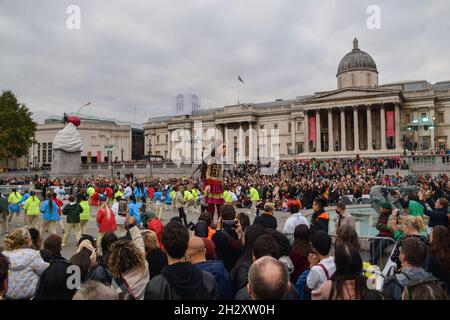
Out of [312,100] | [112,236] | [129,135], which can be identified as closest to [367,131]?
[312,100]

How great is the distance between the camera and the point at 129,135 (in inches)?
3602

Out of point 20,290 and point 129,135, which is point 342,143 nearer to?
point 129,135

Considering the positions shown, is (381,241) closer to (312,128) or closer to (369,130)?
(369,130)

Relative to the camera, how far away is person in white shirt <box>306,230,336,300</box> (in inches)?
157

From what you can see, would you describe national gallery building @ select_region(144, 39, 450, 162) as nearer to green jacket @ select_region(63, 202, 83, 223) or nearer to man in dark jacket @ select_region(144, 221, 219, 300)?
green jacket @ select_region(63, 202, 83, 223)

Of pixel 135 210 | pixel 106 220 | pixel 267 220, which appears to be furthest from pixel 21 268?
pixel 135 210

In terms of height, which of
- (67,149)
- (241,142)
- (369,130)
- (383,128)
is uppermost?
(383,128)

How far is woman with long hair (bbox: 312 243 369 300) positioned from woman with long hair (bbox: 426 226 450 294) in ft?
4.99

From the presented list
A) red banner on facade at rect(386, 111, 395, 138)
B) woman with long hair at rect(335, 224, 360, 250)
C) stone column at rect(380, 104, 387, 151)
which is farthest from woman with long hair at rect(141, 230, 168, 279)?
stone column at rect(380, 104, 387, 151)

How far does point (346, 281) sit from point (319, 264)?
79 centimetres

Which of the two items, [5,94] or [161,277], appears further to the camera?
[5,94]

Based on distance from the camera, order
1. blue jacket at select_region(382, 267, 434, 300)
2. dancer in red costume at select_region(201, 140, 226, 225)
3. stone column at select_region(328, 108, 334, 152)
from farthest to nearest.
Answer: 1. stone column at select_region(328, 108, 334, 152)
2. dancer in red costume at select_region(201, 140, 226, 225)
3. blue jacket at select_region(382, 267, 434, 300)

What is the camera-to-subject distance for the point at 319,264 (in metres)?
4.18
